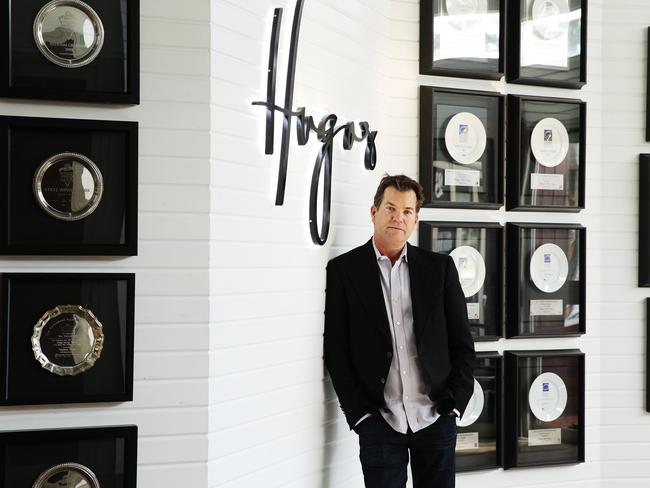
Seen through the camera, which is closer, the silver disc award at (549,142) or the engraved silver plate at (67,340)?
the engraved silver plate at (67,340)

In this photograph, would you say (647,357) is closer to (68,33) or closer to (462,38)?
(462,38)

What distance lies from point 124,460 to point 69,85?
1130 millimetres

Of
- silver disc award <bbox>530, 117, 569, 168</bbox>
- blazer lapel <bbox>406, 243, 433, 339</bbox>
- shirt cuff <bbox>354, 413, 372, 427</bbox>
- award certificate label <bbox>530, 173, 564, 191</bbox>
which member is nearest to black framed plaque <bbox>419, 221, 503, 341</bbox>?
award certificate label <bbox>530, 173, 564, 191</bbox>

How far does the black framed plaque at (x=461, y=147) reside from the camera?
3.70 m

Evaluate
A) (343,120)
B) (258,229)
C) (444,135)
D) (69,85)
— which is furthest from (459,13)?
(69,85)

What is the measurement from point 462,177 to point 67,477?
2096mm

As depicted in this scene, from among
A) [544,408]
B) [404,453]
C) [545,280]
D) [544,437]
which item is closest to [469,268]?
[545,280]

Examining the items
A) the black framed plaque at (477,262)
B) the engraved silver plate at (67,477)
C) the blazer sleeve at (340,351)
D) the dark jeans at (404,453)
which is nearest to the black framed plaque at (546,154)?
the black framed plaque at (477,262)

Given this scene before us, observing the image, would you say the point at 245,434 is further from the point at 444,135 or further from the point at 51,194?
the point at 444,135

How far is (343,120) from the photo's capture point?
132 inches

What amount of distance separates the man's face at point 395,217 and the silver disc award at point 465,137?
2.02ft

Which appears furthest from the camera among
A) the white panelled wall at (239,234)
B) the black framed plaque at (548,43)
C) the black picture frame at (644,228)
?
the black picture frame at (644,228)

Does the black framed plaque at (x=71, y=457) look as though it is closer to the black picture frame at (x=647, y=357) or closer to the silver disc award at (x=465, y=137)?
the silver disc award at (x=465, y=137)

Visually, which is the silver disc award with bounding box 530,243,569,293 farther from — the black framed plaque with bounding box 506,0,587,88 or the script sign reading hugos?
the script sign reading hugos
